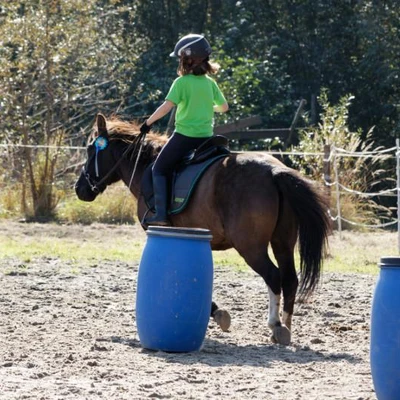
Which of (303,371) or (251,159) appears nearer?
(303,371)

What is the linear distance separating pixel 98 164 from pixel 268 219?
2.48 metres

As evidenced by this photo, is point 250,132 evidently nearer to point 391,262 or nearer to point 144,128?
point 144,128

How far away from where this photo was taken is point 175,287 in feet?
22.6

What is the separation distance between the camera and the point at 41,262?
12.5m

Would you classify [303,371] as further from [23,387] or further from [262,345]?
[23,387]

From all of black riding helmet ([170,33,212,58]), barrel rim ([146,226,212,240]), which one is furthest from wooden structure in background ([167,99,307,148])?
barrel rim ([146,226,212,240])

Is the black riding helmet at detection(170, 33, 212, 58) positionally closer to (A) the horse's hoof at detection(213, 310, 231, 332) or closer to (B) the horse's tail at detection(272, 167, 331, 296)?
(B) the horse's tail at detection(272, 167, 331, 296)

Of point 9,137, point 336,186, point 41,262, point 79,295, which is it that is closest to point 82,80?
point 9,137

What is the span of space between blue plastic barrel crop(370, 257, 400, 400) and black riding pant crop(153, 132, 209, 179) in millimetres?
3559

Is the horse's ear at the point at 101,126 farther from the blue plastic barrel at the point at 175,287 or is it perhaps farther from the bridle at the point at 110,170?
the blue plastic barrel at the point at 175,287

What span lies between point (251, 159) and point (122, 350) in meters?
1.91

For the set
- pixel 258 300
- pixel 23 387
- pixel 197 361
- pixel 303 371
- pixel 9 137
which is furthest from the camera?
pixel 9 137

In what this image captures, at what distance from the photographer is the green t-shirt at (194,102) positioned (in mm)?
8078

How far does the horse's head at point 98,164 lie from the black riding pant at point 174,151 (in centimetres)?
107
